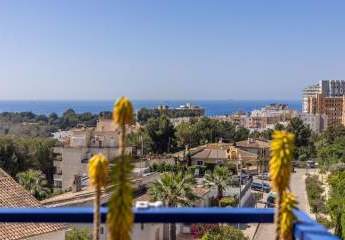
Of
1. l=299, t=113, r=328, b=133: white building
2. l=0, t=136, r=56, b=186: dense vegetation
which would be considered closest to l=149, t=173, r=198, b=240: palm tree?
l=0, t=136, r=56, b=186: dense vegetation

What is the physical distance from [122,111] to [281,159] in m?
0.62

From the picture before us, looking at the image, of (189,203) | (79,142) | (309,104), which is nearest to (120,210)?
(189,203)

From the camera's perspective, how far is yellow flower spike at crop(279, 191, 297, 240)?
2158mm

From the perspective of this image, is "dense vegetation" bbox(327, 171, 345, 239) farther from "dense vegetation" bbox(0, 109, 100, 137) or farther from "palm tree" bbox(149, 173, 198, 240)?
"dense vegetation" bbox(0, 109, 100, 137)

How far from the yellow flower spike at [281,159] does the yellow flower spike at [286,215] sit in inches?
2.7

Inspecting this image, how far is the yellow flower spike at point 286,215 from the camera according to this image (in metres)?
2.16

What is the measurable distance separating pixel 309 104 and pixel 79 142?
88.3m

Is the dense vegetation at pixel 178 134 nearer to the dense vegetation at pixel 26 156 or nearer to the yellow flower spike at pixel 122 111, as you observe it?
the dense vegetation at pixel 26 156

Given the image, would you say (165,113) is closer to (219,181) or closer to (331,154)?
(331,154)

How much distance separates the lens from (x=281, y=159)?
2.05m

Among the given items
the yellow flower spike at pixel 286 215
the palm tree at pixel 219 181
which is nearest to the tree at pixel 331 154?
the palm tree at pixel 219 181

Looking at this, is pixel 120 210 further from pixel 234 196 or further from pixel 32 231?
pixel 234 196

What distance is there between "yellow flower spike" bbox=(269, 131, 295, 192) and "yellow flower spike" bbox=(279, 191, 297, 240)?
2.7 inches

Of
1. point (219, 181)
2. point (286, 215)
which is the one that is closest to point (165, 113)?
point (219, 181)
